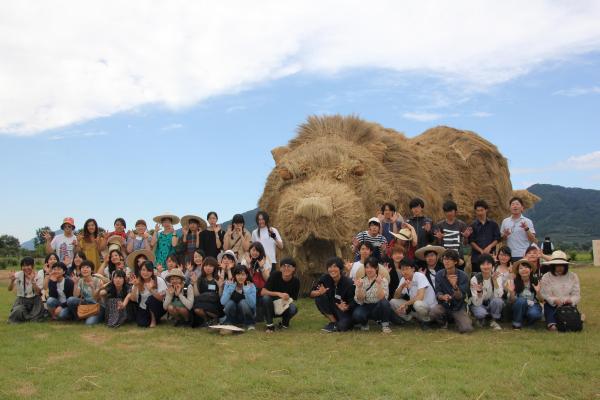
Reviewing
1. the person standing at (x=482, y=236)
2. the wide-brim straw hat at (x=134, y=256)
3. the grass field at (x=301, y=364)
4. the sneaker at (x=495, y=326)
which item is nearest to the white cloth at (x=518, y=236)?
the person standing at (x=482, y=236)

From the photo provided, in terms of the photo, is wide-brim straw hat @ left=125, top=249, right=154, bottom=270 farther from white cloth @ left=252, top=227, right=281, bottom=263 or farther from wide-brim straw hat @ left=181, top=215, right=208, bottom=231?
white cloth @ left=252, top=227, right=281, bottom=263

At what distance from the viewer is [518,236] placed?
303 inches

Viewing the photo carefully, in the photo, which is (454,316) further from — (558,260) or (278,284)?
(278,284)

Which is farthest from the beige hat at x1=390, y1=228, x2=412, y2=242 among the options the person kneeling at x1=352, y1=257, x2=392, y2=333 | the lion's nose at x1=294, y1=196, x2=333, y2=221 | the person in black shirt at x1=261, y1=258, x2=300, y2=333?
the person in black shirt at x1=261, y1=258, x2=300, y2=333

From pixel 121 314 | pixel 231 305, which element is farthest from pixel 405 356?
pixel 121 314

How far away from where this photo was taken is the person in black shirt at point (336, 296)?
6785 mm

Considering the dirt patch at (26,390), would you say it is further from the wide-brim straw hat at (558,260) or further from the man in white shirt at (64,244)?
the wide-brim straw hat at (558,260)

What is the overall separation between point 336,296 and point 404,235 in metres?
1.24

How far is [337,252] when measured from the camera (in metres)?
8.27

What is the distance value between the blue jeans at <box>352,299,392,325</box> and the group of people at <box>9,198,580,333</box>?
0.01m

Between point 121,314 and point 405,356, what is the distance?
3.99 m

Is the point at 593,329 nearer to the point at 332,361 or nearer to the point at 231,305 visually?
the point at 332,361

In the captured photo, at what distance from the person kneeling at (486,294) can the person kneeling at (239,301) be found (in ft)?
8.97

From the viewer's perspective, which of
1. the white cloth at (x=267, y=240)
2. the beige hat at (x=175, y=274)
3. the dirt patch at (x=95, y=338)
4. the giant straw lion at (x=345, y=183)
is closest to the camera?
the dirt patch at (x=95, y=338)
